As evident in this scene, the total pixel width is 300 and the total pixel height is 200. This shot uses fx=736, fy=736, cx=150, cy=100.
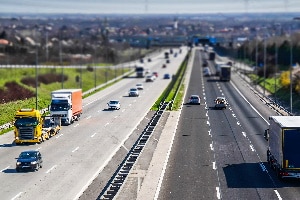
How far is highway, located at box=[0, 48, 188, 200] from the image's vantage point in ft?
128

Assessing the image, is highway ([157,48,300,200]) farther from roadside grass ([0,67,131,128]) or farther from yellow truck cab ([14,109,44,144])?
roadside grass ([0,67,131,128])

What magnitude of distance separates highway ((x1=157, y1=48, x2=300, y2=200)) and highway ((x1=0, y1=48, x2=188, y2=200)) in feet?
14.7

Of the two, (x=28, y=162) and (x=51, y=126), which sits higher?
(x=28, y=162)

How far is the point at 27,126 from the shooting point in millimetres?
55719

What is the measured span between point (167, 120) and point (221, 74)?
68294 mm

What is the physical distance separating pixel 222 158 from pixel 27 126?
16.2m

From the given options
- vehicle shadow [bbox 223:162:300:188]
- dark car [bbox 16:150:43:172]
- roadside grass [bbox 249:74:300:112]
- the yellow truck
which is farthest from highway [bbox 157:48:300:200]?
the yellow truck

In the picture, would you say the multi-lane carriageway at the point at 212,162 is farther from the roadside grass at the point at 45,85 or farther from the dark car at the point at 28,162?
the roadside grass at the point at 45,85

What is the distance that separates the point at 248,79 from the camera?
145250 millimetres

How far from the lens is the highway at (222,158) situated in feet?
121

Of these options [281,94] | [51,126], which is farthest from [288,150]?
[281,94]

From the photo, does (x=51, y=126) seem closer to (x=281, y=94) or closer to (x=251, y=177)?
(x=251, y=177)

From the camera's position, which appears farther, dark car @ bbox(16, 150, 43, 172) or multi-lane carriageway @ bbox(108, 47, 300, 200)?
dark car @ bbox(16, 150, 43, 172)

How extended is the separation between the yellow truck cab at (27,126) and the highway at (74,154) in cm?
83
